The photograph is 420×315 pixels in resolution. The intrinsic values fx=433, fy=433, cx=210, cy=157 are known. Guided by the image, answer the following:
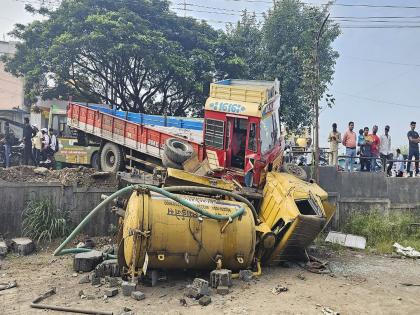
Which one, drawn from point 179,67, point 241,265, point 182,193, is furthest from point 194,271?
point 179,67

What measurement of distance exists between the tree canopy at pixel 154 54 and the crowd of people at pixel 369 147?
5.61m

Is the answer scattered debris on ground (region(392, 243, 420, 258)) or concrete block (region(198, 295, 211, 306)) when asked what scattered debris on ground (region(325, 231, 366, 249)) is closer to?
scattered debris on ground (region(392, 243, 420, 258))

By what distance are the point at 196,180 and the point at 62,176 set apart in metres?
4.53

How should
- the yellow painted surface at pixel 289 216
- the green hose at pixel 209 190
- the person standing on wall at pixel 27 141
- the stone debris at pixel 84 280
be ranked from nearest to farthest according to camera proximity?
the stone debris at pixel 84 280 → the green hose at pixel 209 190 → the yellow painted surface at pixel 289 216 → the person standing on wall at pixel 27 141

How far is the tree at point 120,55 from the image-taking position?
18797 mm

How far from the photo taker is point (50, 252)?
10367 mm

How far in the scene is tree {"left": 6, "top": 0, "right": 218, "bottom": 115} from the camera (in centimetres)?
1880

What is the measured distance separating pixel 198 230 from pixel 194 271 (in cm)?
118

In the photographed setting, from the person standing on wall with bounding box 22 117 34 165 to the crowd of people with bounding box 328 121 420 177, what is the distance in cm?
1024

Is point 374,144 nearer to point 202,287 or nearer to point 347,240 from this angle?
point 347,240

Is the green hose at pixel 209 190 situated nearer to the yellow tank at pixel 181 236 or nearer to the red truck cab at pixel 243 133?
the yellow tank at pixel 181 236

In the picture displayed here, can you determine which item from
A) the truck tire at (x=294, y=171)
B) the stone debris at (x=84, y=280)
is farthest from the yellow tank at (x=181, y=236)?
the truck tire at (x=294, y=171)

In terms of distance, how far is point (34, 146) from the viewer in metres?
15.7

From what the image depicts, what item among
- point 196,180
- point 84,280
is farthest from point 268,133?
point 84,280
